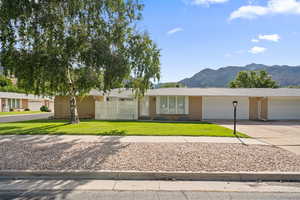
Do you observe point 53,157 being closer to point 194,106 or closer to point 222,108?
point 194,106

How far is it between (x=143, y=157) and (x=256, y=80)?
4676cm

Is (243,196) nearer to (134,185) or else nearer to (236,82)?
(134,185)

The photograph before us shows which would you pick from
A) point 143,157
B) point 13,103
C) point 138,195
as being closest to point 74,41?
point 143,157

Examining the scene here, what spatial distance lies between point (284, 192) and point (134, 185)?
3.21m

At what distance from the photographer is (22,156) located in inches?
226

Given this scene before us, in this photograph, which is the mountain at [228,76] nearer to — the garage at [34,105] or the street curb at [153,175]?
the garage at [34,105]

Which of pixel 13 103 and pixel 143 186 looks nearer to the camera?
pixel 143 186

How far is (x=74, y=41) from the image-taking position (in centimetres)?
924

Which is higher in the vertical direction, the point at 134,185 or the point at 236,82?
the point at 236,82

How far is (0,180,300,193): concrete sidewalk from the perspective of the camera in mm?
3922

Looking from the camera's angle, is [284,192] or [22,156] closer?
[284,192]

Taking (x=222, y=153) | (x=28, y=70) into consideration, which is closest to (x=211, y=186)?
(x=222, y=153)

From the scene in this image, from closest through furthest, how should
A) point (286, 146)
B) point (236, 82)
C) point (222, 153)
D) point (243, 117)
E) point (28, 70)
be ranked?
point (222, 153)
point (286, 146)
point (28, 70)
point (243, 117)
point (236, 82)

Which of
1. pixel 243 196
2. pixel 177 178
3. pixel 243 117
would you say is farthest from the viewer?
pixel 243 117
